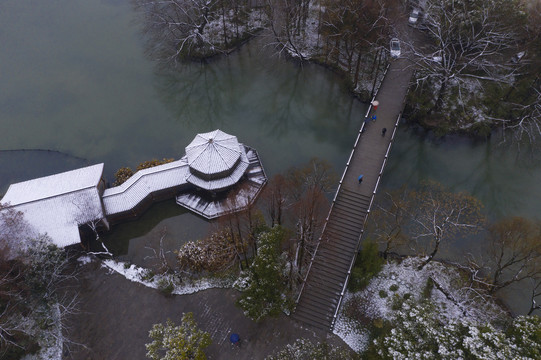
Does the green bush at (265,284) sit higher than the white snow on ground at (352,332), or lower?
higher

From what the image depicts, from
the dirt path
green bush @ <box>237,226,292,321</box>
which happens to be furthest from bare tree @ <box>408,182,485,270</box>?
green bush @ <box>237,226,292,321</box>

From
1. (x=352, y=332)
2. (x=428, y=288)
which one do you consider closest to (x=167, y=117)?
(x=352, y=332)

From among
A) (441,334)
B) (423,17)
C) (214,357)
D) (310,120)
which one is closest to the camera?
(441,334)

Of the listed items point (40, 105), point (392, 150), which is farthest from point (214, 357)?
point (40, 105)

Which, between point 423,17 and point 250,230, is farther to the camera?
point 423,17

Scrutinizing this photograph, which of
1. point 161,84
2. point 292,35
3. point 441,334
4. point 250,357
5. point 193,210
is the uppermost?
point 292,35

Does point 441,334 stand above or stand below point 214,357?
above

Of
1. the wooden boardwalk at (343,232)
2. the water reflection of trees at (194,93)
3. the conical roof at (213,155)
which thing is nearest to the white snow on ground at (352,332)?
the wooden boardwalk at (343,232)

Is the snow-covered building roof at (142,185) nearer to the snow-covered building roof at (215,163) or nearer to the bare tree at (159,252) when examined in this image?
the snow-covered building roof at (215,163)

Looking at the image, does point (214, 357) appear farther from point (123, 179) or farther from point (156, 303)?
point (123, 179)
